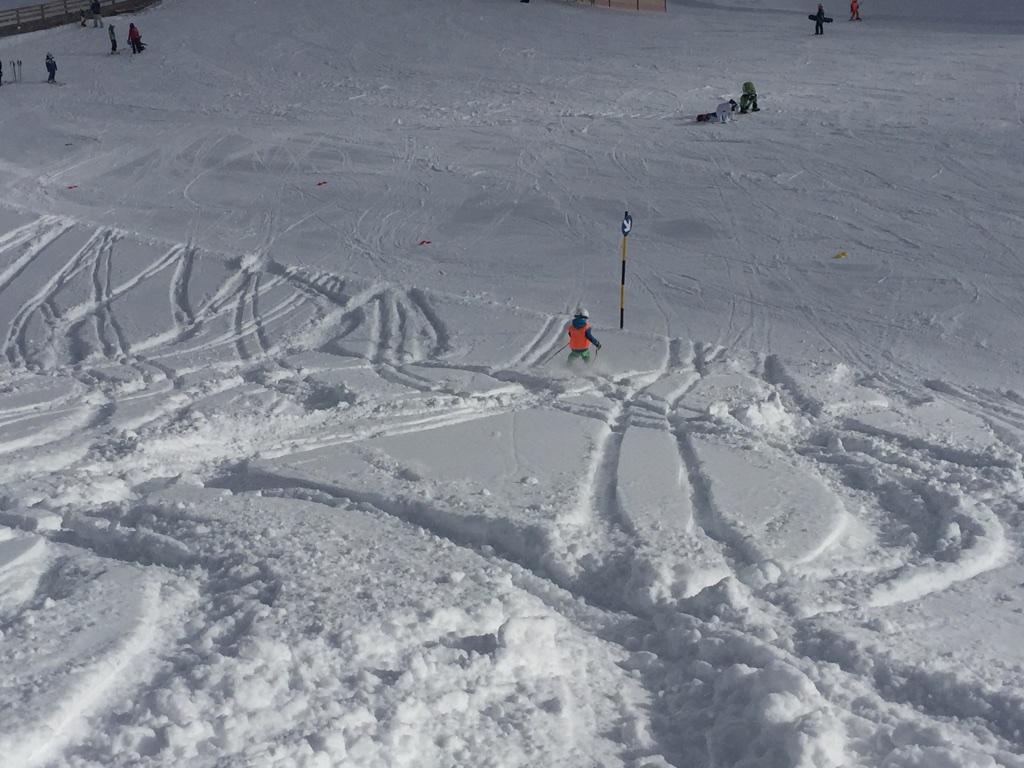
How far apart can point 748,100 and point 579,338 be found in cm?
1249

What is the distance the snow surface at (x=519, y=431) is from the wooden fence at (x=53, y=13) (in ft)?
42.3

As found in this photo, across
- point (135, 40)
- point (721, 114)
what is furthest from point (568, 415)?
point (135, 40)

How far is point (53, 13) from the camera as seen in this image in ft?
125

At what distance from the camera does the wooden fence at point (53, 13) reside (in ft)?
118

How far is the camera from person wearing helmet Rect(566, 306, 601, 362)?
1124cm

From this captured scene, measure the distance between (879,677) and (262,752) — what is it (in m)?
3.25

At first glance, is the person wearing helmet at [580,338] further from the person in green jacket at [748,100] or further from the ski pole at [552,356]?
the person in green jacket at [748,100]

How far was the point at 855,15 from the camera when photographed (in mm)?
32531

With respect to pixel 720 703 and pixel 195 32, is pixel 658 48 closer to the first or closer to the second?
pixel 195 32

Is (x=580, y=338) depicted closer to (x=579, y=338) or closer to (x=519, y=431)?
(x=579, y=338)

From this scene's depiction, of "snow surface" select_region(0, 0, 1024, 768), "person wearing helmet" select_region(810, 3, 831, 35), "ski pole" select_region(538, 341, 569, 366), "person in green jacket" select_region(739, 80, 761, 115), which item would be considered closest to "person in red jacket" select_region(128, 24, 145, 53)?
"snow surface" select_region(0, 0, 1024, 768)

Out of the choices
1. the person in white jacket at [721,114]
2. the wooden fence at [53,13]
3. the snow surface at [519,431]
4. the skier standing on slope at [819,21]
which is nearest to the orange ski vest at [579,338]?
the snow surface at [519,431]

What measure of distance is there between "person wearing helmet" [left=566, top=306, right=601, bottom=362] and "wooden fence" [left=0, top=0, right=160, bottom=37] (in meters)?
31.5

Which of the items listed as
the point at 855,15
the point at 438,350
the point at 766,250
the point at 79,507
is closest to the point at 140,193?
the point at 438,350
